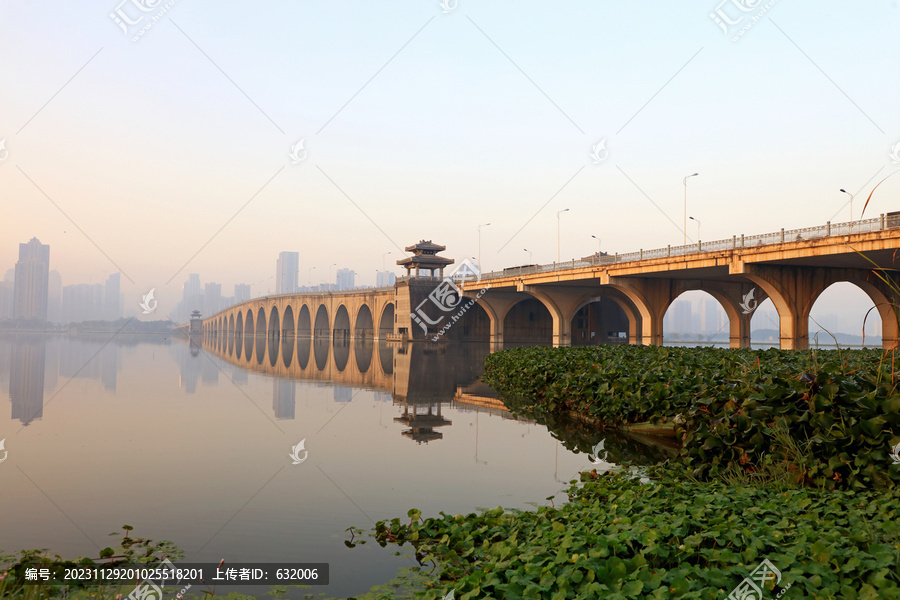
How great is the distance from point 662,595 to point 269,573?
3.38 meters

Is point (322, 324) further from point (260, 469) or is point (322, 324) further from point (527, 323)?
point (260, 469)

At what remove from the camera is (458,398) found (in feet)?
60.4

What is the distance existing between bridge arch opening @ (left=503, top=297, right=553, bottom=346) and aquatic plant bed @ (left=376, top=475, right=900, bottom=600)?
205 ft

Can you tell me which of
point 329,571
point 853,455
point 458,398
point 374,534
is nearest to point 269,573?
point 329,571

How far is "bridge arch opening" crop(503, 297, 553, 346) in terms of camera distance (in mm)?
69500

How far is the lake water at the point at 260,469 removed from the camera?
6055mm

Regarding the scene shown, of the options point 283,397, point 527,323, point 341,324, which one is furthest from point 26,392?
point 341,324

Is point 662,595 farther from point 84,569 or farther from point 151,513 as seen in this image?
point 151,513

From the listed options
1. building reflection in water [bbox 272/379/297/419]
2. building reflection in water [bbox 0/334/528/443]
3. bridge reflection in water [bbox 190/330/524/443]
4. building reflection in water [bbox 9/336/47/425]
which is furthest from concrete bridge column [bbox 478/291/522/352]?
building reflection in water [bbox 9/336/47/425]

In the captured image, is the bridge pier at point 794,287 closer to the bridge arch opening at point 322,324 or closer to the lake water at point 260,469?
the lake water at point 260,469

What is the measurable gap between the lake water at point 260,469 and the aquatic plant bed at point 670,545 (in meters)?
0.82

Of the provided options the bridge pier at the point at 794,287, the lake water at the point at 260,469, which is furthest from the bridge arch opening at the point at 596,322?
the lake water at the point at 260,469

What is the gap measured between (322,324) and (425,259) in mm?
34811

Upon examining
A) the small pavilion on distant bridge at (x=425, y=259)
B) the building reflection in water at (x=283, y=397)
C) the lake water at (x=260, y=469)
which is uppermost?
the small pavilion on distant bridge at (x=425, y=259)
